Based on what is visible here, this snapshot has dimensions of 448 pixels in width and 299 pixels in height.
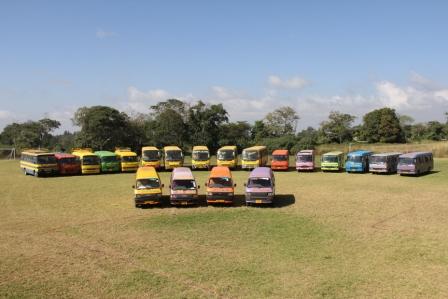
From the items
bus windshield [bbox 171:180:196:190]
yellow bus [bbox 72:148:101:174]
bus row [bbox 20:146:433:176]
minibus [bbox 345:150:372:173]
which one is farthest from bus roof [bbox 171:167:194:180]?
minibus [bbox 345:150:372:173]

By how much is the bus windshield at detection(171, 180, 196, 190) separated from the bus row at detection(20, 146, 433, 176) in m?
20.3

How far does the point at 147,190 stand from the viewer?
25.6 meters

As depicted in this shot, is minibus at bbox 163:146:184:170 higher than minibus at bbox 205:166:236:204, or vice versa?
minibus at bbox 163:146:184:170

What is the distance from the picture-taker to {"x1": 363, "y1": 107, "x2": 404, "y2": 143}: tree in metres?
93.9

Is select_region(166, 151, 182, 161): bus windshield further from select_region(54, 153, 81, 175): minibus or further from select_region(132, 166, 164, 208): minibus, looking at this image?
select_region(132, 166, 164, 208): minibus

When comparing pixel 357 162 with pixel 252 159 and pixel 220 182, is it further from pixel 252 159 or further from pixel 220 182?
pixel 220 182

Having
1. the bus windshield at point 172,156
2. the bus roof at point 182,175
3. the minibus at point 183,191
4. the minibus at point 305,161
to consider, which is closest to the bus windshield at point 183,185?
the minibus at point 183,191

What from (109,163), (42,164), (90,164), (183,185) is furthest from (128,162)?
(183,185)

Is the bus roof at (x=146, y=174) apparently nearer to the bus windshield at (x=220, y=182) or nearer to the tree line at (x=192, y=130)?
the bus windshield at (x=220, y=182)

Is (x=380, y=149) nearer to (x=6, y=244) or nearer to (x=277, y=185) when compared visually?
(x=277, y=185)

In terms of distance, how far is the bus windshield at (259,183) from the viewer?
86.4 feet

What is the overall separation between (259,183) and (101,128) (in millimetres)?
52052

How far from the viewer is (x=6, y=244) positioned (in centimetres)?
1811

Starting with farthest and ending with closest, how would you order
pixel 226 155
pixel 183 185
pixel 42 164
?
pixel 226 155 < pixel 42 164 < pixel 183 185
